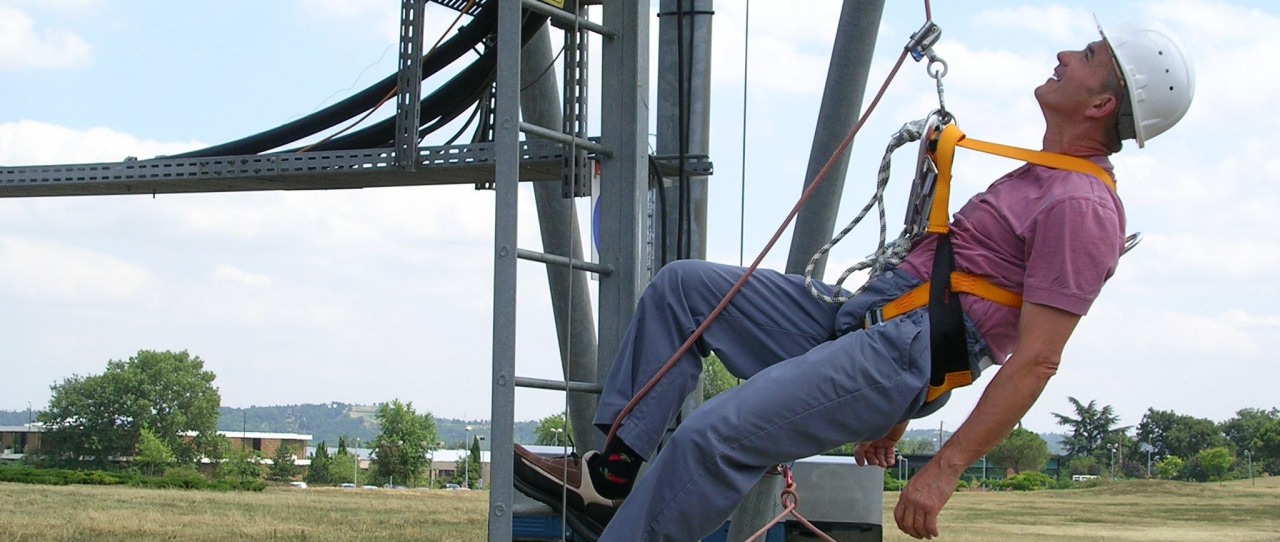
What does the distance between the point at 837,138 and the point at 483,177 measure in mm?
1429

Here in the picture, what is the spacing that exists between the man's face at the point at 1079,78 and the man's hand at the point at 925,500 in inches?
36.8

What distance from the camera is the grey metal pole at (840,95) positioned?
547 centimetres

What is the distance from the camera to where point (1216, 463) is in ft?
184

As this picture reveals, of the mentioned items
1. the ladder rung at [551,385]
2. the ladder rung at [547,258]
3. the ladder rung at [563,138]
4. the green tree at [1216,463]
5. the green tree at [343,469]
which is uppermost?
the ladder rung at [563,138]

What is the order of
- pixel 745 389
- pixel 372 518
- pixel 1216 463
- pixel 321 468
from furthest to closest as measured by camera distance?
1. pixel 321 468
2. pixel 1216 463
3. pixel 372 518
4. pixel 745 389

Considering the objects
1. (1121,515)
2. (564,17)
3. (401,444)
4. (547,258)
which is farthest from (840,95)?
(401,444)

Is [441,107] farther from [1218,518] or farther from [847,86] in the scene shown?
[1218,518]

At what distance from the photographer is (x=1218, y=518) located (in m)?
22.1

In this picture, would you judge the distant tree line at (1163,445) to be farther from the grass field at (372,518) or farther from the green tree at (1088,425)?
the grass field at (372,518)

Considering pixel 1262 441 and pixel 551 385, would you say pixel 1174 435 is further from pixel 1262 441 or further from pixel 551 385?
pixel 551 385

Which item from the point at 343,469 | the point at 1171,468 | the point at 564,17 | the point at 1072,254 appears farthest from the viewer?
the point at 343,469

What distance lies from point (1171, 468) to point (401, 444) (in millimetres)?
37387

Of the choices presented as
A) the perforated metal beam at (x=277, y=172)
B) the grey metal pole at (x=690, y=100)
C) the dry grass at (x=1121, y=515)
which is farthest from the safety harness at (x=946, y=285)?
the dry grass at (x=1121, y=515)

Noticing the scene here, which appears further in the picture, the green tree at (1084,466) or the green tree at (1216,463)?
the green tree at (1084,466)
